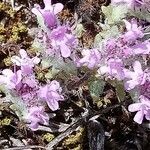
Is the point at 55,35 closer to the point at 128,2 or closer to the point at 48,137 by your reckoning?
the point at 128,2

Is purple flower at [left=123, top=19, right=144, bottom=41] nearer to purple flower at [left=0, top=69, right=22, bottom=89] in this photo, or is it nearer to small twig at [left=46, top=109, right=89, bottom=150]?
purple flower at [left=0, top=69, right=22, bottom=89]

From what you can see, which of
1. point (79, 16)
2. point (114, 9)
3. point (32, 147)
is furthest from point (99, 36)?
point (32, 147)

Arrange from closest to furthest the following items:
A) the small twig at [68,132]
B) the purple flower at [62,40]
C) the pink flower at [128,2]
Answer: the purple flower at [62,40], the pink flower at [128,2], the small twig at [68,132]

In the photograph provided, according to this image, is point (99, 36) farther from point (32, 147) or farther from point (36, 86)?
point (32, 147)

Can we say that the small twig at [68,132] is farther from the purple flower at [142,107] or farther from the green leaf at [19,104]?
the purple flower at [142,107]

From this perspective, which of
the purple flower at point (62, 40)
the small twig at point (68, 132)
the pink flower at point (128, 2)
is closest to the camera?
the purple flower at point (62, 40)

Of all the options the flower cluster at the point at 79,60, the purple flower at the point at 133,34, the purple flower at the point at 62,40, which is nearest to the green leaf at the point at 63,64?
the flower cluster at the point at 79,60
